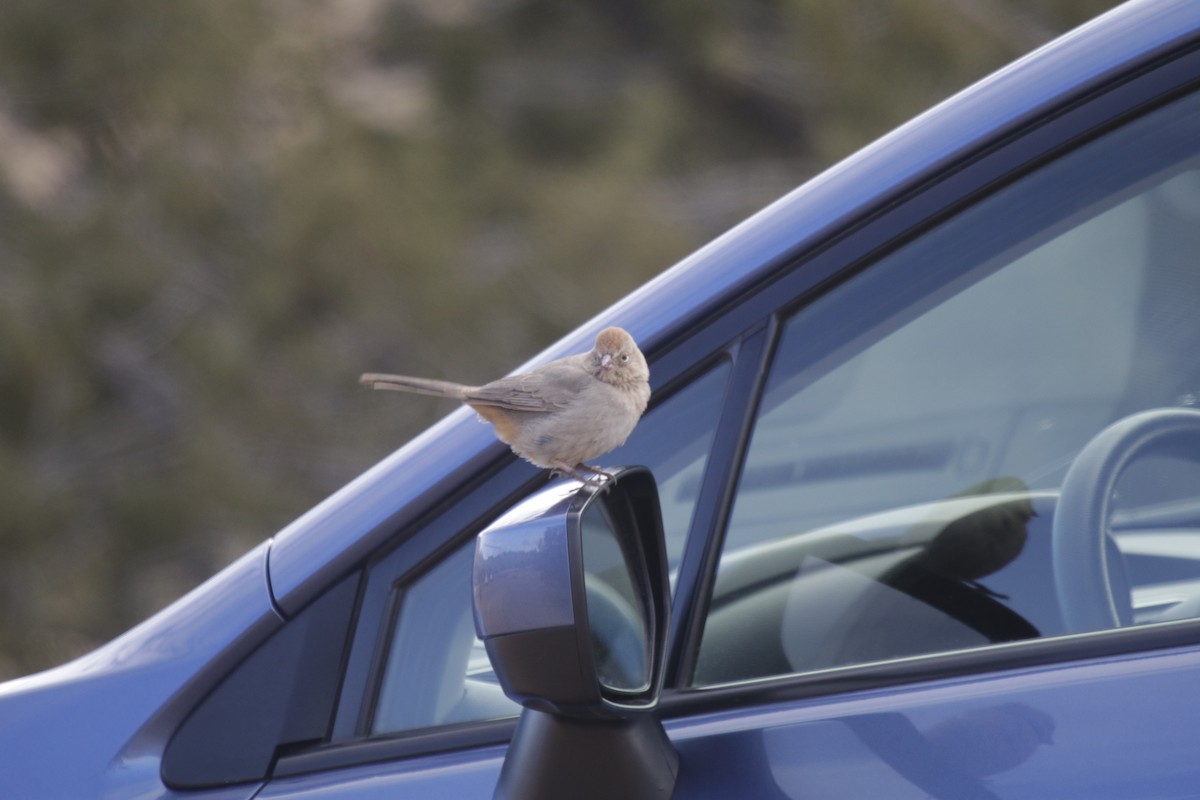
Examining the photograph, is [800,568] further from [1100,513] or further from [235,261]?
[235,261]

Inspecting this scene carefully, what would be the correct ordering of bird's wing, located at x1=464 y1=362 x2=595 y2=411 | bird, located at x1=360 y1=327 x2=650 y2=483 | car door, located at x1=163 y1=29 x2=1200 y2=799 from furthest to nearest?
bird's wing, located at x1=464 y1=362 x2=595 y2=411 < bird, located at x1=360 y1=327 x2=650 y2=483 < car door, located at x1=163 y1=29 x2=1200 y2=799

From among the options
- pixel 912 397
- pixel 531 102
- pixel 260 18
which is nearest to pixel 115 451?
pixel 260 18

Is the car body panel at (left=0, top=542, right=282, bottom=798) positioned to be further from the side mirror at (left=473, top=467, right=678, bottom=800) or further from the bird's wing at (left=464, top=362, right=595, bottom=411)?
the side mirror at (left=473, top=467, right=678, bottom=800)

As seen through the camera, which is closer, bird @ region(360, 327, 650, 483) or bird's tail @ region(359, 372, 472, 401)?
bird @ region(360, 327, 650, 483)

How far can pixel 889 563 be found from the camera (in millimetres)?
1638

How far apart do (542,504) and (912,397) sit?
1185 mm

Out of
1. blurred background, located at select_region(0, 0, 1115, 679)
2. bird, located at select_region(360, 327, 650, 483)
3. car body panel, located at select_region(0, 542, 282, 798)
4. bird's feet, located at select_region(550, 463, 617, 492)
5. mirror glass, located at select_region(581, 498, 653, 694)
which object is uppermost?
blurred background, located at select_region(0, 0, 1115, 679)

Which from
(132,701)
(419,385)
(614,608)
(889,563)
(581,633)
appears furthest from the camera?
(419,385)

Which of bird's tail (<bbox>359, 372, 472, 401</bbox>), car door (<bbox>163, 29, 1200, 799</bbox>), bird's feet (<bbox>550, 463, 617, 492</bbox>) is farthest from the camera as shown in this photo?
bird's tail (<bbox>359, 372, 472, 401</bbox>)

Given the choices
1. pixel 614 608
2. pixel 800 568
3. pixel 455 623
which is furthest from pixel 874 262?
pixel 455 623

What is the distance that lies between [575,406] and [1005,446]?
2.30 ft

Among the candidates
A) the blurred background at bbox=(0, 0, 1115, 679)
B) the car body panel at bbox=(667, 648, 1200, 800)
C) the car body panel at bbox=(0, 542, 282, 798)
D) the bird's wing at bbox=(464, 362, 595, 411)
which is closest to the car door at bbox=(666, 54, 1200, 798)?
the car body panel at bbox=(667, 648, 1200, 800)

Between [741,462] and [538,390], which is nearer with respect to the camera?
[741,462]

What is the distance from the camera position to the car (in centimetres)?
131
